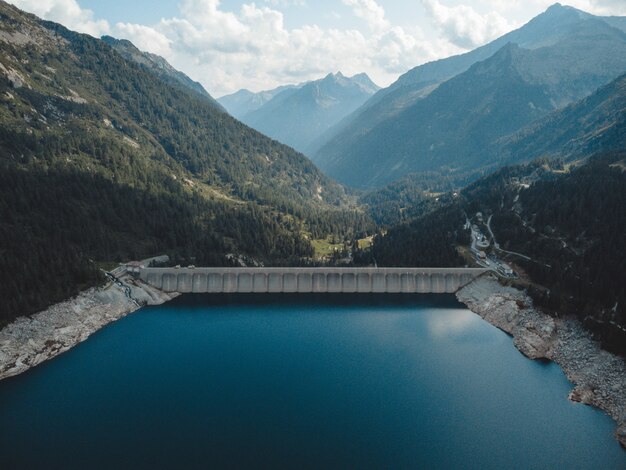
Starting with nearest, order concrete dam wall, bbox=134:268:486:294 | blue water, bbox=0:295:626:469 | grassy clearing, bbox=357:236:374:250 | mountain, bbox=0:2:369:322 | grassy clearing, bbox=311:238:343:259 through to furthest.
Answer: blue water, bbox=0:295:626:469, mountain, bbox=0:2:369:322, concrete dam wall, bbox=134:268:486:294, grassy clearing, bbox=311:238:343:259, grassy clearing, bbox=357:236:374:250

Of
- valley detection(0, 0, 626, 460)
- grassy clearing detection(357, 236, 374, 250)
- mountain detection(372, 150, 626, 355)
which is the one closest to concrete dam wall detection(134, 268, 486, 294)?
valley detection(0, 0, 626, 460)

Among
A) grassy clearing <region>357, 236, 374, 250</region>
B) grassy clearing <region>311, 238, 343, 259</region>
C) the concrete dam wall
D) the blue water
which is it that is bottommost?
the blue water

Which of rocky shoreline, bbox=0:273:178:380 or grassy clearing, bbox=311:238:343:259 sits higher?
grassy clearing, bbox=311:238:343:259

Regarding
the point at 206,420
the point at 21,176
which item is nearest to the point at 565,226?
the point at 206,420

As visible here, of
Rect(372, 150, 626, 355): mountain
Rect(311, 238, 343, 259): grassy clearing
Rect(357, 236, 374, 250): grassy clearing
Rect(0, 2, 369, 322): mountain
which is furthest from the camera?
Rect(357, 236, 374, 250): grassy clearing

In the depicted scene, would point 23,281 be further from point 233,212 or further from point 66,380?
point 233,212

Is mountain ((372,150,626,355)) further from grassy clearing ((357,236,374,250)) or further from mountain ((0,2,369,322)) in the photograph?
mountain ((0,2,369,322))

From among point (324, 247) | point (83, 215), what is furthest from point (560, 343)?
point (83, 215)

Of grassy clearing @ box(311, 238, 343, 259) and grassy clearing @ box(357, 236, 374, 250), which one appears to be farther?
grassy clearing @ box(357, 236, 374, 250)
